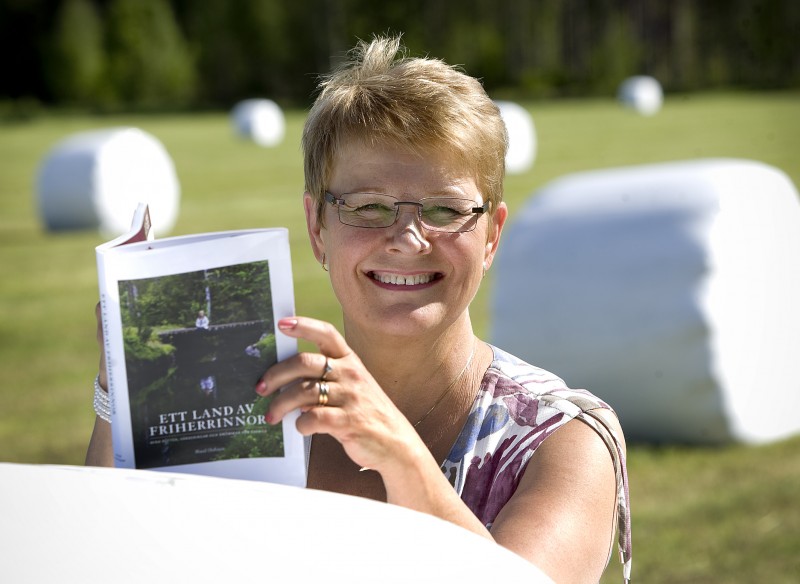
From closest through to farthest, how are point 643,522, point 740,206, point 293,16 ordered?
point 643,522
point 740,206
point 293,16

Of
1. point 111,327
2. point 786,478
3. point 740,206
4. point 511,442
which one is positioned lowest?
point 786,478

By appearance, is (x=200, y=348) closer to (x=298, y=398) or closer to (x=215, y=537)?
(x=298, y=398)

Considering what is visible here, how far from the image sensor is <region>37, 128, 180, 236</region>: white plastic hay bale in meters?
14.5

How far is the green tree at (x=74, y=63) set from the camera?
6006 cm

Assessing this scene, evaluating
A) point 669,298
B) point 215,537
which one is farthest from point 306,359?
point 669,298

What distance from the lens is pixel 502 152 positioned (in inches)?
79.4

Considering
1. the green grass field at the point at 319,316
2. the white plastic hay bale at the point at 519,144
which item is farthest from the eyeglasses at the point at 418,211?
the white plastic hay bale at the point at 519,144

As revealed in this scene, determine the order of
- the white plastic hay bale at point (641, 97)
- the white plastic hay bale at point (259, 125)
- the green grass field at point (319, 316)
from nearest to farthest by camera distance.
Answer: the green grass field at point (319, 316) < the white plastic hay bale at point (259, 125) < the white plastic hay bale at point (641, 97)

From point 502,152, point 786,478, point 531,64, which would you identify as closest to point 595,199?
point 786,478

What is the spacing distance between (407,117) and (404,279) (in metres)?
0.25

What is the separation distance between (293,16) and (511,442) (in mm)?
63726

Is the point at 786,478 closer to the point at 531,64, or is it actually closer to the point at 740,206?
the point at 740,206

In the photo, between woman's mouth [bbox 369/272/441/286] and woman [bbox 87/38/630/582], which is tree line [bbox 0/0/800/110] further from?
woman's mouth [bbox 369/272/441/286]

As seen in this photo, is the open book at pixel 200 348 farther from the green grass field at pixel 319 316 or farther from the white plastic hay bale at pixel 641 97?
the white plastic hay bale at pixel 641 97
